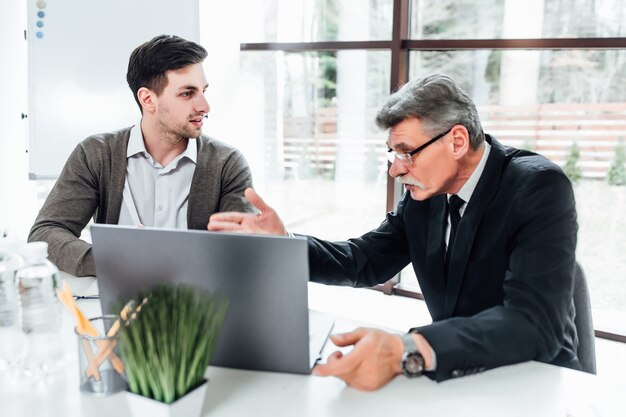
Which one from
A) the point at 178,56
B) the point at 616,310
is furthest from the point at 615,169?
the point at 178,56

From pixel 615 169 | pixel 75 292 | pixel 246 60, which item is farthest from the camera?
pixel 246 60

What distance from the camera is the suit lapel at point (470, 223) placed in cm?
138

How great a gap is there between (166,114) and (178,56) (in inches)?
7.5

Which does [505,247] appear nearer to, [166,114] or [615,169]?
[166,114]

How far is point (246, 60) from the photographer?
3.86 metres

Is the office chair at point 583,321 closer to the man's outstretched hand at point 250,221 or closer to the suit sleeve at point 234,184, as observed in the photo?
the man's outstretched hand at point 250,221

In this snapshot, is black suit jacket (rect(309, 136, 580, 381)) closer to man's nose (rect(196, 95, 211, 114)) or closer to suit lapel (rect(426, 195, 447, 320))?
suit lapel (rect(426, 195, 447, 320))

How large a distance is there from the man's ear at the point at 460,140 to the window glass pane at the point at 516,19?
1835mm

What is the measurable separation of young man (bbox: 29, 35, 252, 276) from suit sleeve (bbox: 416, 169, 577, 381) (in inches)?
39.3

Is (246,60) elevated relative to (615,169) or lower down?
elevated

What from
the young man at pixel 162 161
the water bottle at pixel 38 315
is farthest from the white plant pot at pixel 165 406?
the young man at pixel 162 161

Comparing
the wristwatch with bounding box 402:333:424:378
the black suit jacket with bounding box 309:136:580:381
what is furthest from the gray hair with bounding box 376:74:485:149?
the wristwatch with bounding box 402:333:424:378

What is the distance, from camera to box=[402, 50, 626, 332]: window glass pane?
296 cm

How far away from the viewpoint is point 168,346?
2.57ft
